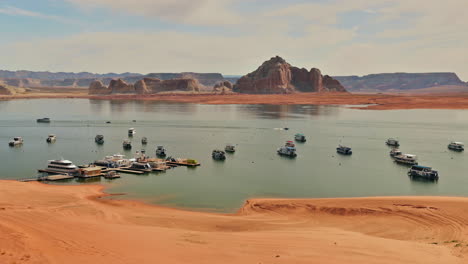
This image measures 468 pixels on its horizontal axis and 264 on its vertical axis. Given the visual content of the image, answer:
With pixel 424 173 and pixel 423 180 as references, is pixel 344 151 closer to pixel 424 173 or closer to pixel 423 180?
pixel 424 173

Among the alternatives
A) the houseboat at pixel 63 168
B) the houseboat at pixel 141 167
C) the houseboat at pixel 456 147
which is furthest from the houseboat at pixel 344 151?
the houseboat at pixel 63 168

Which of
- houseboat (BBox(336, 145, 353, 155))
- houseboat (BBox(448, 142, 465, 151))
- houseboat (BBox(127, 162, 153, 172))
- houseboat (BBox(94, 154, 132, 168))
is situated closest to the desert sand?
houseboat (BBox(127, 162, 153, 172))

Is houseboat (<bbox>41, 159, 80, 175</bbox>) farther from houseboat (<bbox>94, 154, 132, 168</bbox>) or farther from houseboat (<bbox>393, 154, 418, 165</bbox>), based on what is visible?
houseboat (<bbox>393, 154, 418, 165</bbox>)

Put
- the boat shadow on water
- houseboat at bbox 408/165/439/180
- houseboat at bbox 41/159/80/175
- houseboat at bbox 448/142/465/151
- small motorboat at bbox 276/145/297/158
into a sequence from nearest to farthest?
1. the boat shadow on water
2. houseboat at bbox 408/165/439/180
3. houseboat at bbox 41/159/80/175
4. small motorboat at bbox 276/145/297/158
5. houseboat at bbox 448/142/465/151

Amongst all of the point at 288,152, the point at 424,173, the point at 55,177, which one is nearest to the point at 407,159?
the point at 424,173

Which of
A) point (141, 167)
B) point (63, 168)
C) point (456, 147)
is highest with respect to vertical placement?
point (456, 147)

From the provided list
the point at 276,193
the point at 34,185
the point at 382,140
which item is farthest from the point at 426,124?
the point at 34,185

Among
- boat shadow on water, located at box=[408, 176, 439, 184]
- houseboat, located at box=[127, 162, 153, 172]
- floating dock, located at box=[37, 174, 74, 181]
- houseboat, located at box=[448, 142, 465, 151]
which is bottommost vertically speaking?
boat shadow on water, located at box=[408, 176, 439, 184]
